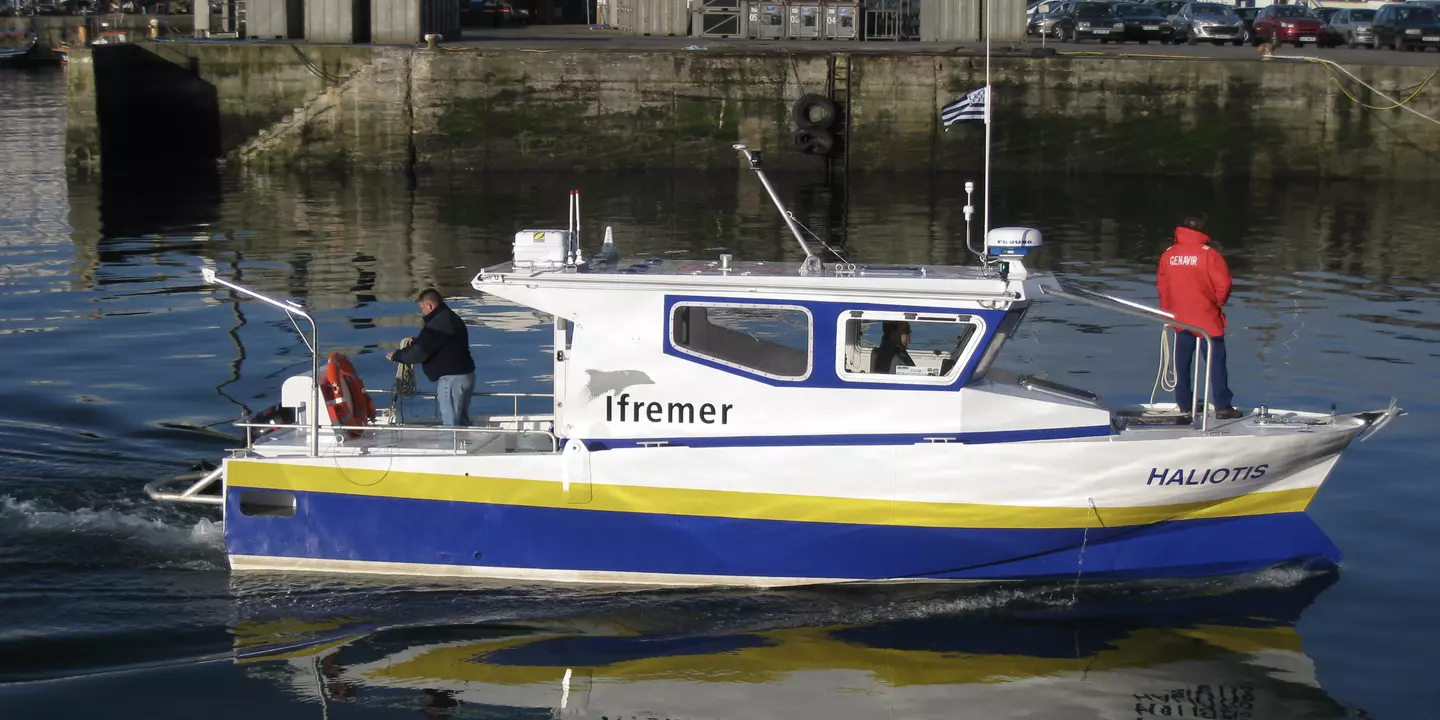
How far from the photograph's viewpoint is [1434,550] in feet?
39.2

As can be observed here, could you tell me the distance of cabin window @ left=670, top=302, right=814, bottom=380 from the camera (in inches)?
428

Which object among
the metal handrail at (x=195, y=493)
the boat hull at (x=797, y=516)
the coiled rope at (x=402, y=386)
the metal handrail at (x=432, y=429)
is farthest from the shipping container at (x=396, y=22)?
the boat hull at (x=797, y=516)

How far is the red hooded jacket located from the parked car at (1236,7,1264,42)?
1499 inches

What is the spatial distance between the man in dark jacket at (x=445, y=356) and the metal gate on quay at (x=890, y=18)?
33306mm

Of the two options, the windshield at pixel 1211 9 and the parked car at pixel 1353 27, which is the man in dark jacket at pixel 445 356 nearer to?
the windshield at pixel 1211 9

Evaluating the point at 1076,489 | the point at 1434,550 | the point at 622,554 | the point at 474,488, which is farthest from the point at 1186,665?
the point at 474,488

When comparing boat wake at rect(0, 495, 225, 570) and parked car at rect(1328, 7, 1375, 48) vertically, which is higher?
parked car at rect(1328, 7, 1375, 48)

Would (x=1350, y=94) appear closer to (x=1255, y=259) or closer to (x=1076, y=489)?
(x=1255, y=259)

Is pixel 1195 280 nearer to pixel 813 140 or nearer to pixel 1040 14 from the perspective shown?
pixel 813 140

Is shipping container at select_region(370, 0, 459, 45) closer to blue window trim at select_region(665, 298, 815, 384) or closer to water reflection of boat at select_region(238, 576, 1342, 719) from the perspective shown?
blue window trim at select_region(665, 298, 815, 384)

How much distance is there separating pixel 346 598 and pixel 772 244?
1637cm

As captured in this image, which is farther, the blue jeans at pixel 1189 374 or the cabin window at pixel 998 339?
the blue jeans at pixel 1189 374

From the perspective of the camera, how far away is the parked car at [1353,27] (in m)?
46.8

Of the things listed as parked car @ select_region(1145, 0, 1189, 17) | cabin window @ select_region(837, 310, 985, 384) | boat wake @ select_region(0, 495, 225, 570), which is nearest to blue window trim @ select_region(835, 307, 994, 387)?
cabin window @ select_region(837, 310, 985, 384)
